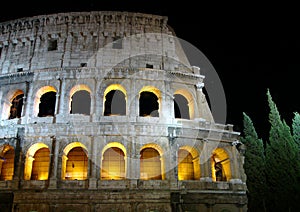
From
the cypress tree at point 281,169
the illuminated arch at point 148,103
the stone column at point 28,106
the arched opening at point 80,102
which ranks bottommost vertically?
the cypress tree at point 281,169

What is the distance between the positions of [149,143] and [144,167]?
2007mm

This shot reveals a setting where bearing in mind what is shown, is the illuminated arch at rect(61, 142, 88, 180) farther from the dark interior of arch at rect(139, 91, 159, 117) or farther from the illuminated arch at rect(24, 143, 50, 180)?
the dark interior of arch at rect(139, 91, 159, 117)

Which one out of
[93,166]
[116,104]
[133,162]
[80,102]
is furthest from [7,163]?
[116,104]

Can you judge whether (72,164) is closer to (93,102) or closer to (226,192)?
(93,102)

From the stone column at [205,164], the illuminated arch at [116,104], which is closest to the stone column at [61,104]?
the illuminated arch at [116,104]

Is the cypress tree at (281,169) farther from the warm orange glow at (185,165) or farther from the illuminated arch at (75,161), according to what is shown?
the illuminated arch at (75,161)

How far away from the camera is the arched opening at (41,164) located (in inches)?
821

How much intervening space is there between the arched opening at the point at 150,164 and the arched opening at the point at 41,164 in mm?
6786

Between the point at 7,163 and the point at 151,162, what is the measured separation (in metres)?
10.6

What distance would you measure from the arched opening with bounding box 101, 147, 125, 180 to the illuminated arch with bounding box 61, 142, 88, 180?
1382 millimetres

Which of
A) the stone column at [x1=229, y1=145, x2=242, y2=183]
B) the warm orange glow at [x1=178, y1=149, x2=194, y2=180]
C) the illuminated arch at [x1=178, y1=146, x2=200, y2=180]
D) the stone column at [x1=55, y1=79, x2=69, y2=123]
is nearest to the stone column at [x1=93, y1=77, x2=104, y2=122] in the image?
the stone column at [x1=55, y1=79, x2=69, y2=123]

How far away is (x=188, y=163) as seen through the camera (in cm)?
2241

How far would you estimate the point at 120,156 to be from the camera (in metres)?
21.4

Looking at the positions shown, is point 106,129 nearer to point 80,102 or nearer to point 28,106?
point 28,106
